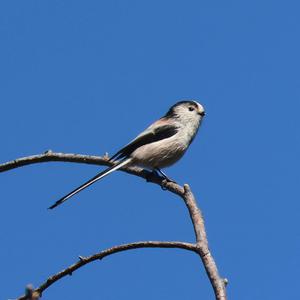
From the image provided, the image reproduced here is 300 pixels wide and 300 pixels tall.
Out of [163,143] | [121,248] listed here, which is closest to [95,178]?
[163,143]

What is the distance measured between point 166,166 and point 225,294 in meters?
4.46

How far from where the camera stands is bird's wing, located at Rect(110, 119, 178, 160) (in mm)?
7367

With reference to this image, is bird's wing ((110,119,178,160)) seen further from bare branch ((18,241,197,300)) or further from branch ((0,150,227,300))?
bare branch ((18,241,197,300))

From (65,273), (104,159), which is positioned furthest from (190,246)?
(104,159)

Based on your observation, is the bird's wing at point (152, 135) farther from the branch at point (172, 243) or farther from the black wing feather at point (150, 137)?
the branch at point (172, 243)

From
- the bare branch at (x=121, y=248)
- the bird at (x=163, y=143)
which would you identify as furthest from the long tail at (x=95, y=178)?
the bare branch at (x=121, y=248)

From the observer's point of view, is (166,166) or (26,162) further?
(166,166)

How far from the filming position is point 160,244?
12.8ft

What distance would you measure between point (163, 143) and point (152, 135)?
0.25 m

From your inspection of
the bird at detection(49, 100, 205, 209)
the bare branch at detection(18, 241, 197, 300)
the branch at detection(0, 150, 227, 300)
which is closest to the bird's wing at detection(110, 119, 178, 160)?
the bird at detection(49, 100, 205, 209)

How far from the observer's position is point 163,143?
754 cm

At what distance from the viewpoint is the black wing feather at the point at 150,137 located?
24.0 feet

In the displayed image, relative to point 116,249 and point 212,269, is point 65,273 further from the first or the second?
point 212,269

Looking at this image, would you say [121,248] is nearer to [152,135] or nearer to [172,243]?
[172,243]
